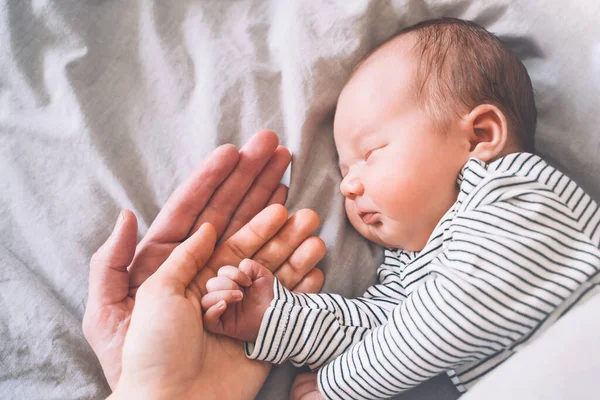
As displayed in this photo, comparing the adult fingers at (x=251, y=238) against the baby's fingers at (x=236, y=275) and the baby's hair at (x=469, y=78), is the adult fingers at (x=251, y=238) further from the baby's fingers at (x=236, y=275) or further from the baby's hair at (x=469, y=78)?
the baby's hair at (x=469, y=78)

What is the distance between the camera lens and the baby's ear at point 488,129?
33.9 inches

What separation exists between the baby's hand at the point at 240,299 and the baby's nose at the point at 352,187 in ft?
0.73

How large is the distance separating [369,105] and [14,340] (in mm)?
801

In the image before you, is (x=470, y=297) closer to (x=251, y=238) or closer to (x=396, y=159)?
(x=396, y=159)

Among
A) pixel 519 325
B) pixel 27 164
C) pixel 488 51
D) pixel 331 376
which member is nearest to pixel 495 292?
pixel 519 325

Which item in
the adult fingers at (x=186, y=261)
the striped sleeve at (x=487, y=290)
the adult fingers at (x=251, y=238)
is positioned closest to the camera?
the striped sleeve at (x=487, y=290)

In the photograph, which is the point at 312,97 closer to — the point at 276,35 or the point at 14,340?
the point at 276,35

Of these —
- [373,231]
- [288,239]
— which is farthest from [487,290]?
[288,239]

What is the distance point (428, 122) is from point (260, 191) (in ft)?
1.24

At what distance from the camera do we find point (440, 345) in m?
0.74

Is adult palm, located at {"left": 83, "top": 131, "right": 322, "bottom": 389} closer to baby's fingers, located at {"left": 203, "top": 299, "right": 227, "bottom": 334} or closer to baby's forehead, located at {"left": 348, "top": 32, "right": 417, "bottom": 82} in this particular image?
baby's fingers, located at {"left": 203, "top": 299, "right": 227, "bottom": 334}

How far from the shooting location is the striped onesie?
73cm

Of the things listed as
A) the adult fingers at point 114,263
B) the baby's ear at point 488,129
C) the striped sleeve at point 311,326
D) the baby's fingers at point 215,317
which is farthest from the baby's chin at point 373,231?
the adult fingers at point 114,263

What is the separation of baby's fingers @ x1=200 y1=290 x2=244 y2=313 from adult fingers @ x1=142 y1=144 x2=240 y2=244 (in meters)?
0.19
